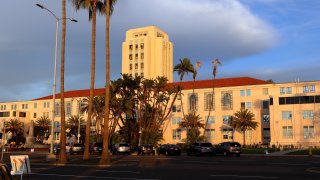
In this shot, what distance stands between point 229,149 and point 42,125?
74318 millimetres

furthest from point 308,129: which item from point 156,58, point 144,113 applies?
point 156,58

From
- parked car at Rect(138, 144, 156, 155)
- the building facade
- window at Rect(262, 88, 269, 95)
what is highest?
the building facade

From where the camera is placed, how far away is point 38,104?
12538cm

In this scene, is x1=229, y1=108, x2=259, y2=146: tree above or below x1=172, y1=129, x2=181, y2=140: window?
above

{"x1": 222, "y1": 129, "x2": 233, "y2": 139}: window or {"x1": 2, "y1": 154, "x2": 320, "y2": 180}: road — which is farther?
{"x1": 222, "y1": 129, "x2": 233, "y2": 139}: window

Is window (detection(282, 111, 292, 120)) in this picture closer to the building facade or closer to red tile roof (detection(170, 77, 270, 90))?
red tile roof (detection(170, 77, 270, 90))

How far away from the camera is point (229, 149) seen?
49.5 metres

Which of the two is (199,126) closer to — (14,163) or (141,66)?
(141,66)

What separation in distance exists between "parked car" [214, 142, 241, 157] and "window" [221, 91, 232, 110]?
42.3 metres

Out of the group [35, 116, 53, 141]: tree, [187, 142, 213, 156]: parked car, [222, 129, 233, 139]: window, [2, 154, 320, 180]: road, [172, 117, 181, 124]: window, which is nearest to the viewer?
[2, 154, 320, 180]: road

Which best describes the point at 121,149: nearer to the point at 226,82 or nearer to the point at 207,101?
the point at 207,101

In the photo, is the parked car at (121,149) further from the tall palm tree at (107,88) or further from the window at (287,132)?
the window at (287,132)

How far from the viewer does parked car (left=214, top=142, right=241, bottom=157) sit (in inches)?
1922

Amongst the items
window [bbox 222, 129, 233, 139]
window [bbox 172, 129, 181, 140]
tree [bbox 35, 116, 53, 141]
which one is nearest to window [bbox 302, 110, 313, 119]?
window [bbox 222, 129, 233, 139]
